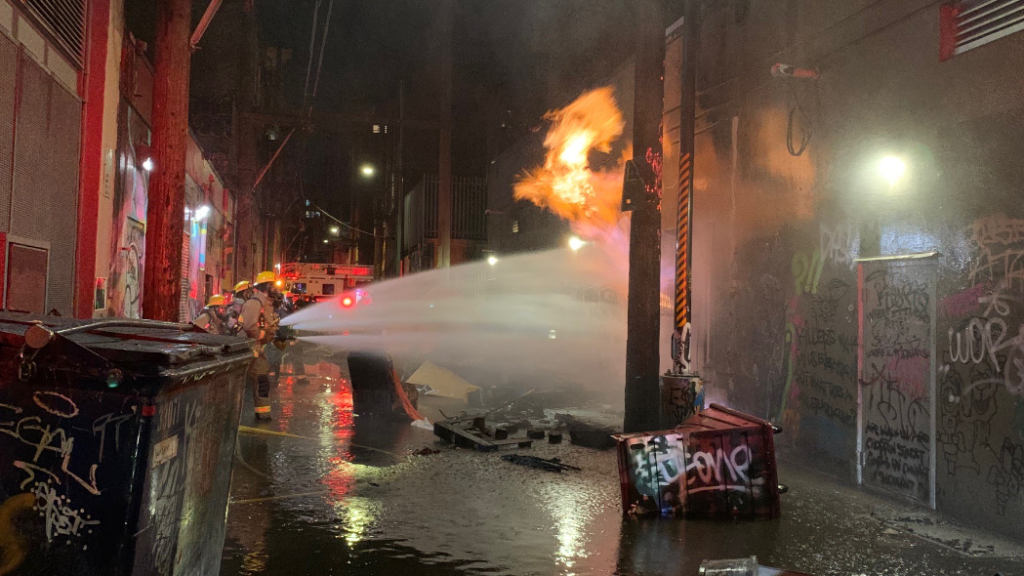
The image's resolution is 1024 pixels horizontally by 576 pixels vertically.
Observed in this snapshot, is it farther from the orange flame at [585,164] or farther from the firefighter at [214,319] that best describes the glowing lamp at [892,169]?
the firefighter at [214,319]

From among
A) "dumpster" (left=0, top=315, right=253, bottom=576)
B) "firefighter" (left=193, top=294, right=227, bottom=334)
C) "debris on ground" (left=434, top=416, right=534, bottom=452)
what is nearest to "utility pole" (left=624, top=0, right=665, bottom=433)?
"debris on ground" (left=434, top=416, right=534, bottom=452)

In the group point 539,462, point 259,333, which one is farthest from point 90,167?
point 539,462

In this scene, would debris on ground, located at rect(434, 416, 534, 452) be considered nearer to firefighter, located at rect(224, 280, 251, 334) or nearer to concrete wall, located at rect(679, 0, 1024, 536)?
firefighter, located at rect(224, 280, 251, 334)

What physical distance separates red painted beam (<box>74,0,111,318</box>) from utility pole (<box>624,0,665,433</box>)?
6.89 metres

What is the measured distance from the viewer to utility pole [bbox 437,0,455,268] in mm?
26469

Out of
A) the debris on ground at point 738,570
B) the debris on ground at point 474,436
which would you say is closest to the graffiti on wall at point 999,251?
the debris on ground at point 738,570

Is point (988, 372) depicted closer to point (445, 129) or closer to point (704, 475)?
point (704, 475)

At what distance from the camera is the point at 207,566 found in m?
3.85

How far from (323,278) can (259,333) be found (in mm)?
32494

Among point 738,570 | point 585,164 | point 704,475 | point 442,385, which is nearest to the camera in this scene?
point 738,570

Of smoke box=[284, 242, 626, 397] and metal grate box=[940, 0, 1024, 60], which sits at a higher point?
metal grate box=[940, 0, 1024, 60]

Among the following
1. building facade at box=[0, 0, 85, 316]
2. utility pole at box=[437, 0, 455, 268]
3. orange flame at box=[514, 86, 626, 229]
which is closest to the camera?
building facade at box=[0, 0, 85, 316]

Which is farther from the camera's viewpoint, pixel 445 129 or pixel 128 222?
pixel 445 129

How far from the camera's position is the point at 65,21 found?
835 centimetres
